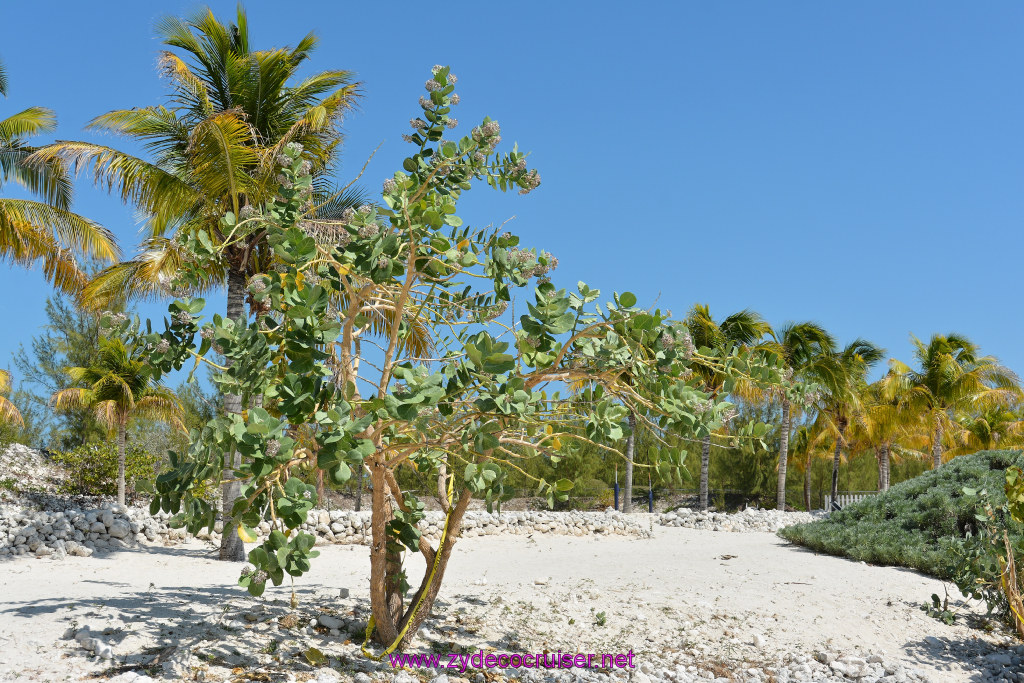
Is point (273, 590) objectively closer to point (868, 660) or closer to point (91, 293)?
point (868, 660)

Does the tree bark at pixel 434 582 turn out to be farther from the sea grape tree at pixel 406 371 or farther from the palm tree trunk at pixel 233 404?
the palm tree trunk at pixel 233 404

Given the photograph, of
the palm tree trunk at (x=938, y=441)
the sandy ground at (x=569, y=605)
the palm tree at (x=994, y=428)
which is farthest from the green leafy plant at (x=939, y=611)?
the palm tree at (x=994, y=428)

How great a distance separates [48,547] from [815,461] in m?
31.7

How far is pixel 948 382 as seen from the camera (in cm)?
2330

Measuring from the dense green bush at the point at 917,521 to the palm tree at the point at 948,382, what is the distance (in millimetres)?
13379

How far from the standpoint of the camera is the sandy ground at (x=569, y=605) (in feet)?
16.5

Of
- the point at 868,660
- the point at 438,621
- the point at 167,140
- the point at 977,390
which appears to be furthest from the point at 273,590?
the point at 977,390

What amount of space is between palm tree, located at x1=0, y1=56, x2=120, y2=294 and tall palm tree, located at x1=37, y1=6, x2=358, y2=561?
1040 mm

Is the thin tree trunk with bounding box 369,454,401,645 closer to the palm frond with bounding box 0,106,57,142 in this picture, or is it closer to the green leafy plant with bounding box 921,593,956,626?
the green leafy plant with bounding box 921,593,956,626

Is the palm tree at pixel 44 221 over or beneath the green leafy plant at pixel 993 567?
over

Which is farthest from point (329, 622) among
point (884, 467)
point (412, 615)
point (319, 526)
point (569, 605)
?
point (884, 467)

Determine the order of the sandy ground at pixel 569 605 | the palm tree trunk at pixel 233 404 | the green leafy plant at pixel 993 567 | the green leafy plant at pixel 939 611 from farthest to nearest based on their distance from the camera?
the palm tree trunk at pixel 233 404, the green leafy plant at pixel 939 611, the green leafy plant at pixel 993 567, the sandy ground at pixel 569 605

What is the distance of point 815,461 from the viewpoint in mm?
33438

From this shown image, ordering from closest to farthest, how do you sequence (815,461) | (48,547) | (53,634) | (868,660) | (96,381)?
(53,634) → (868,660) → (48,547) → (96,381) → (815,461)
